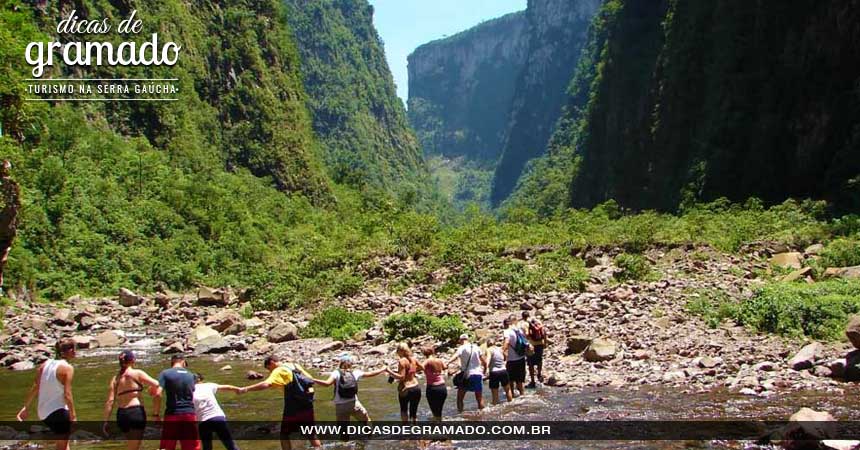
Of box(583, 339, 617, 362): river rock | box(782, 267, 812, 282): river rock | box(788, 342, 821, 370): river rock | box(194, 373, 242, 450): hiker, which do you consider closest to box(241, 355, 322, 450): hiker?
box(194, 373, 242, 450): hiker

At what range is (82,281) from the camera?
34.0 meters

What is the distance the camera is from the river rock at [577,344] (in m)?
16.6

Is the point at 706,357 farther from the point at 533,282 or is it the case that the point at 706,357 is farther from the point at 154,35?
the point at 154,35

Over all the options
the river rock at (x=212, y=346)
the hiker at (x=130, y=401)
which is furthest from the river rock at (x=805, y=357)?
the river rock at (x=212, y=346)

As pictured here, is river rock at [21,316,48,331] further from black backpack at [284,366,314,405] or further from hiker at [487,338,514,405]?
black backpack at [284,366,314,405]

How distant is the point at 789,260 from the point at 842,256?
231 cm

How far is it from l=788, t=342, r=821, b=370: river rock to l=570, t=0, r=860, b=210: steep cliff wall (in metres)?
19.6

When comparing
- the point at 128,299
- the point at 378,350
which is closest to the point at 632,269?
the point at 378,350

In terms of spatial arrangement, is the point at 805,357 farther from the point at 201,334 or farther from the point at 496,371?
the point at 201,334

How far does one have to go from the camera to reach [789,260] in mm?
24625

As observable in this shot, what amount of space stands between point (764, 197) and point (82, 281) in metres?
35.3

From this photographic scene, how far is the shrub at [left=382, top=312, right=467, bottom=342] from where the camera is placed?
19094mm

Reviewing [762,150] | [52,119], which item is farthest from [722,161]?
[52,119]

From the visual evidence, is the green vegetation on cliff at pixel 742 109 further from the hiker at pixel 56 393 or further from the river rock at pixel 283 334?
the hiker at pixel 56 393
